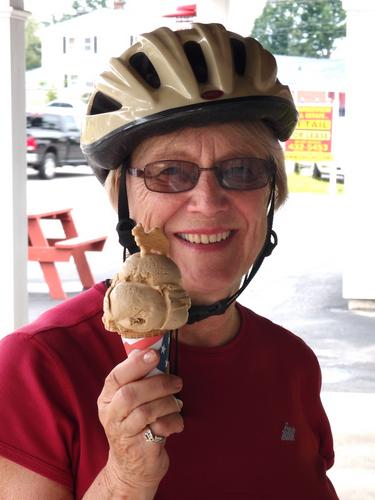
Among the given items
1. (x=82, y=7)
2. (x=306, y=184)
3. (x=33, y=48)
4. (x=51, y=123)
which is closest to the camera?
(x=306, y=184)

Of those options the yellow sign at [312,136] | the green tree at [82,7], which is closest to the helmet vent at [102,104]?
the yellow sign at [312,136]

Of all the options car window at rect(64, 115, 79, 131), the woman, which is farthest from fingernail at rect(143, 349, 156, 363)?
car window at rect(64, 115, 79, 131)

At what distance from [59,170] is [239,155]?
27683 millimetres

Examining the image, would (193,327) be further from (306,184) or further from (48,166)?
(48,166)

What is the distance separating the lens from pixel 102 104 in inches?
82.0

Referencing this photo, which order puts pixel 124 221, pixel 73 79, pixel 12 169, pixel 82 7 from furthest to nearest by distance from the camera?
pixel 82 7 < pixel 73 79 < pixel 12 169 < pixel 124 221

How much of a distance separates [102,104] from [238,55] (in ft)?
1.11

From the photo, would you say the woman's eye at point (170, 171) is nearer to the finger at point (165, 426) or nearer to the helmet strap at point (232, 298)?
the helmet strap at point (232, 298)

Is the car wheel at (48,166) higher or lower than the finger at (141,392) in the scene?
lower

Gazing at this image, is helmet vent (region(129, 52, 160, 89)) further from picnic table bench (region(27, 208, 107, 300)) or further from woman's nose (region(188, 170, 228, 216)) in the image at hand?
picnic table bench (region(27, 208, 107, 300))

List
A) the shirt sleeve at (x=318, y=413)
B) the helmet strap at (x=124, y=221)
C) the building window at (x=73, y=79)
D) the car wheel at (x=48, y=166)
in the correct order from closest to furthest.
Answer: the helmet strap at (x=124, y=221), the shirt sleeve at (x=318, y=413), the car wheel at (x=48, y=166), the building window at (x=73, y=79)

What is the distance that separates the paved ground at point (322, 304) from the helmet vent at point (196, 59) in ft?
1.99

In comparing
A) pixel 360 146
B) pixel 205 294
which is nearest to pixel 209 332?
pixel 205 294

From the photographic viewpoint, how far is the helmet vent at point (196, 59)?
1.99 metres
